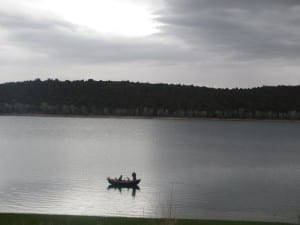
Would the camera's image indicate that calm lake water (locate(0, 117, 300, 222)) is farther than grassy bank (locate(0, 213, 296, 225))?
Yes

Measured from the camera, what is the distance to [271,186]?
38.2m

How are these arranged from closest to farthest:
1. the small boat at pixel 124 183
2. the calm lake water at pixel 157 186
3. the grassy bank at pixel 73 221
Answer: the grassy bank at pixel 73 221 < the calm lake water at pixel 157 186 < the small boat at pixel 124 183

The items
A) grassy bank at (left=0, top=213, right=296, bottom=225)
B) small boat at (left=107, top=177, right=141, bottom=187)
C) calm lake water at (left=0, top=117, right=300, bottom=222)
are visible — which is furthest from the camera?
small boat at (left=107, top=177, right=141, bottom=187)

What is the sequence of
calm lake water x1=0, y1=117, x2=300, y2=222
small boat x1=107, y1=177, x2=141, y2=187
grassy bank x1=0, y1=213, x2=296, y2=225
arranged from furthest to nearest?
small boat x1=107, y1=177, x2=141, y2=187, calm lake water x1=0, y1=117, x2=300, y2=222, grassy bank x1=0, y1=213, x2=296, y2=225

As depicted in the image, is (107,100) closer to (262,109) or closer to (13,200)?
(262,109)

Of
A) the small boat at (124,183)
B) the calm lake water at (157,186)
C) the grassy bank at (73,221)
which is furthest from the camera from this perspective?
the small boat at (124,183)

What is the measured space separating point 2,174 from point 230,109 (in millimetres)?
159336

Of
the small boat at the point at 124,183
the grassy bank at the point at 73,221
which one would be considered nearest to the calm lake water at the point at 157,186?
the small boat at the point at 124,183

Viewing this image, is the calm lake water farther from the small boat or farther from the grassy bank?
the grassy bank

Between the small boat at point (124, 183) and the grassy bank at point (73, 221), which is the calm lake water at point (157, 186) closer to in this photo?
the small boat at point (124, 183)

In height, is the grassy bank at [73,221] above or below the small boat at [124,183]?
above

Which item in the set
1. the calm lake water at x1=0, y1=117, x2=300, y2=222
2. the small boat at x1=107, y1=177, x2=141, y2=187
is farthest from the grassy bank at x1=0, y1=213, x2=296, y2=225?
the small boat at x1=107, y1=177, x2=141, y2=187

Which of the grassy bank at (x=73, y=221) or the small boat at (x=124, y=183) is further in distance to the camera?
the small boat at (x=124, y=183)

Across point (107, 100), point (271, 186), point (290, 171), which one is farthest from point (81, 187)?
Answer: point (107, 100)
